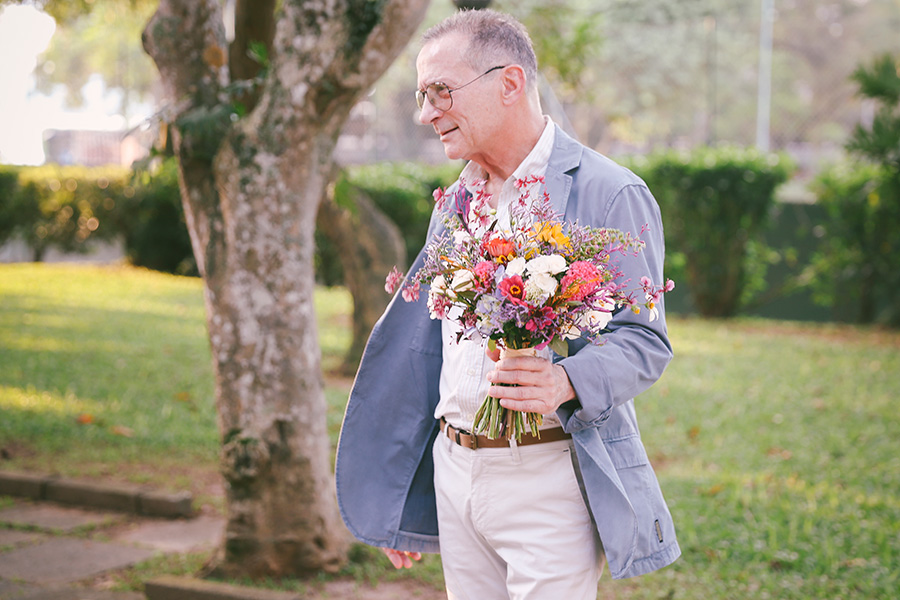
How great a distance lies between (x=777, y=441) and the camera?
6914 mm

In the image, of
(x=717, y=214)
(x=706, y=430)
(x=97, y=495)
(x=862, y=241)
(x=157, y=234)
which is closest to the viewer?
(x=97, y=495)

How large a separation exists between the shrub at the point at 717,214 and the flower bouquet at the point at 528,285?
11230 millimetres

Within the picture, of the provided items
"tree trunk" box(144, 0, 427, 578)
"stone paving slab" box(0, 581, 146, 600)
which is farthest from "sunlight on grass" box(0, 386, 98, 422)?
"tree trunk" box(144, 0, 427, 578)

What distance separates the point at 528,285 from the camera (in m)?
2.01

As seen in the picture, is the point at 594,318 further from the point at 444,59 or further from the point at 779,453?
the point at 779,453

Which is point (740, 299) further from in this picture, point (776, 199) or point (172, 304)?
point (172, 304)

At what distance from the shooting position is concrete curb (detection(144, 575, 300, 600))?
156 inches

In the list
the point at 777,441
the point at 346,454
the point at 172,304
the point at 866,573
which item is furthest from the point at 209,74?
the point at 172,304

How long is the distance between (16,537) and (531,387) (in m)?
3.91

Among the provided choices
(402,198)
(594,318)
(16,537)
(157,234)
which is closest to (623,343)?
(594,318)

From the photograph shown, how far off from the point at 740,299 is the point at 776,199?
1505 mm

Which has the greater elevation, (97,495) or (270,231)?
(270,231)

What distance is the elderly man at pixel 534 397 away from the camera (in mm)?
2232

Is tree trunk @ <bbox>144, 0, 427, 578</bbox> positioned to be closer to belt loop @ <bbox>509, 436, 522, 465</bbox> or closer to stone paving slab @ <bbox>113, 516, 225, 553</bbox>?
stone paving slab @ <bbox>113, 516, 225, 553</bbox>
